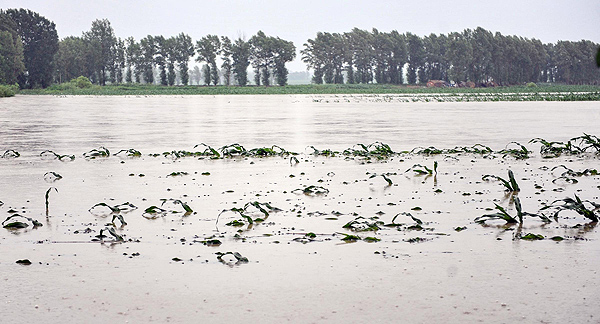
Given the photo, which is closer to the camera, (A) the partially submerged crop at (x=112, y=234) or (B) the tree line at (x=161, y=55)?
(A) the partially submerged crop at (x=112, y=234)

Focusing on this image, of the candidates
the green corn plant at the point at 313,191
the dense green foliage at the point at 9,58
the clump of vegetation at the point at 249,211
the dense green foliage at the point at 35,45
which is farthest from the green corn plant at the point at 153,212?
the dense green foliage at the point at 35,45

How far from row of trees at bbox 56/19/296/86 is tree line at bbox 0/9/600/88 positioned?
215mm

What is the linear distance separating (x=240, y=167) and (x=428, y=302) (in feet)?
28.1

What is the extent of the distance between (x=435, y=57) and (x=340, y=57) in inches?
934

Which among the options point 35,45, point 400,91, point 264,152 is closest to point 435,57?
point 400,91

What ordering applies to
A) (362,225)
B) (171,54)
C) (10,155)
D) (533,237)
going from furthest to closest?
1. (171,54)
2. (10,155)
3. (362,225)
4. (533,237)

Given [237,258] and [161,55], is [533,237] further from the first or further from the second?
[161,55]

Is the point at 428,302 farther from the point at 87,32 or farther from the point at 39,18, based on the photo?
the point at 87,32

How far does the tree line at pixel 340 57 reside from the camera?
5415 inches

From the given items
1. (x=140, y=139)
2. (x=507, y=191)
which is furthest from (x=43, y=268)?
(x=140, y=139)

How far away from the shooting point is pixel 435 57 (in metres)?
156

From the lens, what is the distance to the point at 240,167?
1305 centimetres

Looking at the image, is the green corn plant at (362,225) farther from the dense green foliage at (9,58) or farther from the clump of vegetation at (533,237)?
the dense green foliage at (9,58)

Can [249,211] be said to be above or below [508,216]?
below
